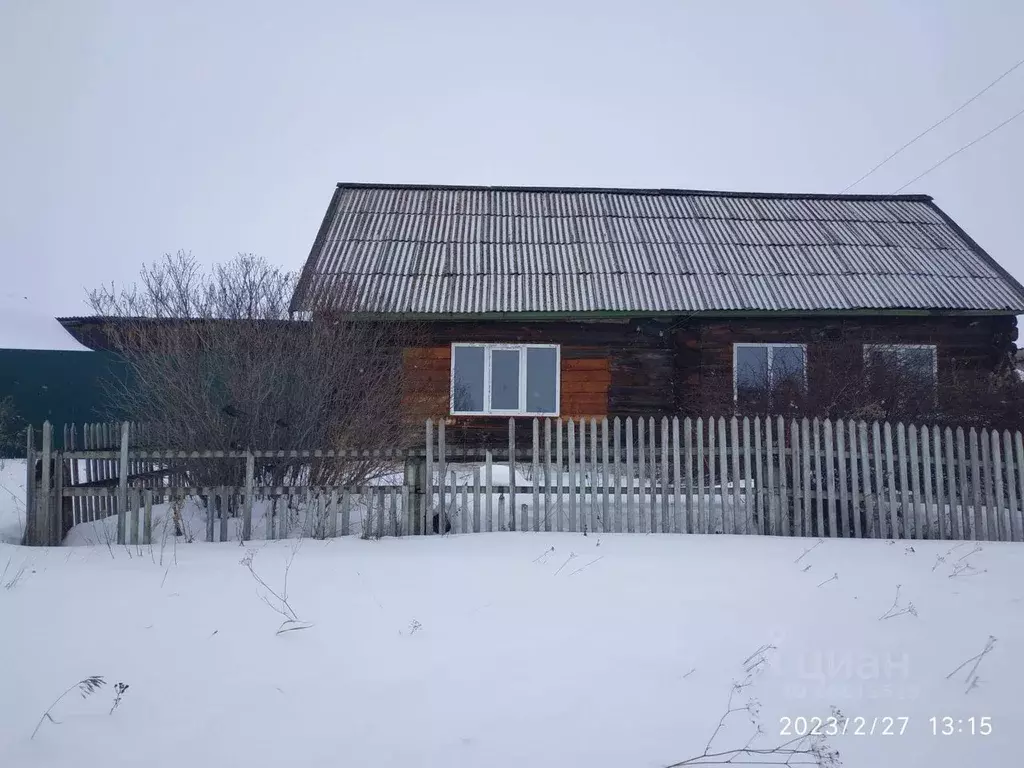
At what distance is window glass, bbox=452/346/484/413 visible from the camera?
11.6 meters

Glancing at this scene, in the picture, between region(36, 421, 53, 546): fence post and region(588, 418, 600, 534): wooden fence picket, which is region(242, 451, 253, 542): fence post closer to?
region(36, 421, 53, 546): fence post

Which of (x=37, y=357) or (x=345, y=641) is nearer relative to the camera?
(x=345, y=641)

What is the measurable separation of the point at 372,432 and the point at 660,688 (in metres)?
5.09

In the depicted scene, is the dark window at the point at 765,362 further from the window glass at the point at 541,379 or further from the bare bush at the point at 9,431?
the bare bush at the point at 9,431

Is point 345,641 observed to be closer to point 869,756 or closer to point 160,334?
point 869,756

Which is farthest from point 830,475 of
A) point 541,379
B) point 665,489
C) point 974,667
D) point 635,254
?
point 635,254

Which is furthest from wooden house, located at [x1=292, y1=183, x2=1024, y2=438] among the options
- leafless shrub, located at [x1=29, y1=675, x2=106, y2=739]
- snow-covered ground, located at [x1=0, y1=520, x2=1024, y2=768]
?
leafless shrub, located at [x1=29, y1=675, x2=106, y2=739]

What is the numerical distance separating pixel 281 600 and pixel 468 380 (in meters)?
7.41

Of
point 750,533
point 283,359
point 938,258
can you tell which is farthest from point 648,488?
point 938,258

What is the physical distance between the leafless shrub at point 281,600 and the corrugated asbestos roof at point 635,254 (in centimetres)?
446

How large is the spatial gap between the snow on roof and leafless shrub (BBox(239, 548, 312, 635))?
165ft

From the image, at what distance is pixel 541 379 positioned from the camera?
11781 millimetres

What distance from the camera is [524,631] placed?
4.10m

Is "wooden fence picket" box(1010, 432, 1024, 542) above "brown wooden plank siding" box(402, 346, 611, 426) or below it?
below
